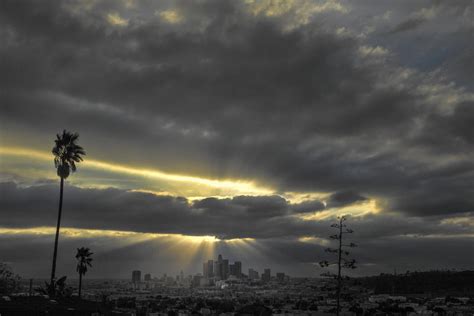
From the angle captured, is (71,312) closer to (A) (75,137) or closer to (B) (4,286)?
(A) (75,137)

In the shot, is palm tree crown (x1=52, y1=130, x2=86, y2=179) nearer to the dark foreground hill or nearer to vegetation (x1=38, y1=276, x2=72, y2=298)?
vegetation (x1=38, y1=276, x2=72, y2=298)

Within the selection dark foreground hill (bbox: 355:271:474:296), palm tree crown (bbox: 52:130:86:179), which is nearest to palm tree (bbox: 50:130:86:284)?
palm tree crown (bbox: 52:130:86:179)

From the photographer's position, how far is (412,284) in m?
187

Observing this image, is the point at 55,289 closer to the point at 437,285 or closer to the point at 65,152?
the point at 65,152

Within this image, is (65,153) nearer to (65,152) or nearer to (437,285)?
(65,152)

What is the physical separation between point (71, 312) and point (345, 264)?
2777cm

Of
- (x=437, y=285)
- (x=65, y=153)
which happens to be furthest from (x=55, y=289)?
(x=437, y=285)

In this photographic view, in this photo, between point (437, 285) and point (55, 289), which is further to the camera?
point (437, 285)

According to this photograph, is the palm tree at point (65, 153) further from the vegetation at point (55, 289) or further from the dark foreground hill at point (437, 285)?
the dark foreground hill at point (437, 285)

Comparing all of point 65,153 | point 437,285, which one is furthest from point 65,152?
point 437,285

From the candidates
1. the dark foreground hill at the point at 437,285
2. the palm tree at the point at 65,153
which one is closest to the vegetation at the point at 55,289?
the palm tree at the point at 65,153

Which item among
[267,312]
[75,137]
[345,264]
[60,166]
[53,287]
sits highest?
[75,137]

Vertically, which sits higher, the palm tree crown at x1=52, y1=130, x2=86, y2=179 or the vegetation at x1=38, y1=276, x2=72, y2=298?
the palm tree crown at x1=52, y1=130, x2=86, y2=179

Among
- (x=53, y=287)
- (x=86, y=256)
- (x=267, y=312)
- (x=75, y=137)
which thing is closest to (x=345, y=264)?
(x=53, y=287)
